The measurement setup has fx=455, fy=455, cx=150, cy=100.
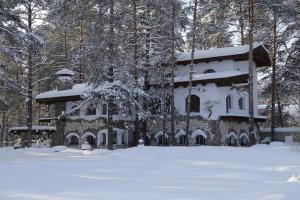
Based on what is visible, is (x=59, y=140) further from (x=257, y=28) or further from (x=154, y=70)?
(x=257, y=28)

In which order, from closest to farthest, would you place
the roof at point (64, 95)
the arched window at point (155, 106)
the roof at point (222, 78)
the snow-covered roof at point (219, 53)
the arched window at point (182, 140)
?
the roof at point (222, 78) < the snow-covered roof at point (219, 53) < the arched window at point (182, 140) < the arched window at point (155, 106) < the roof at point (64, 95)

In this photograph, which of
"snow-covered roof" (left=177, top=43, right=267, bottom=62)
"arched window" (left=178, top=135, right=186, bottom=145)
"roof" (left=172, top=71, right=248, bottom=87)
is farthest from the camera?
"arched window" (left=178, top=135, right=186, bottom=145)

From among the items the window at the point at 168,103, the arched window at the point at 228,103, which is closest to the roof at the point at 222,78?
the arched window at the point at 228,103

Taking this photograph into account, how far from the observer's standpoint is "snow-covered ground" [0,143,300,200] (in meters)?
11.5

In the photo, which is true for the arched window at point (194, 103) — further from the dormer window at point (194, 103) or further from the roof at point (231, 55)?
the roof at point (231, 55)

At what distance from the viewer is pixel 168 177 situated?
1519 centimetres

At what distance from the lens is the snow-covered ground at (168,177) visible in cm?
1150

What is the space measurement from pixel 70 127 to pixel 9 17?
14.1 m

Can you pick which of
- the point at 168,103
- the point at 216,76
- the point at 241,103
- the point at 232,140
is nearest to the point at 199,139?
the point at 232,140

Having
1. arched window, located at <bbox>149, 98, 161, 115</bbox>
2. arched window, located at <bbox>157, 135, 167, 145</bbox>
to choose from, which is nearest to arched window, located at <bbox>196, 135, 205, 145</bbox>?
arched window, located at <bbox>157, 135, 167, 145</bbox>

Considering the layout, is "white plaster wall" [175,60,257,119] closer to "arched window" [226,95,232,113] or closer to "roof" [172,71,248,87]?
"arched window" [226,95,232,113]

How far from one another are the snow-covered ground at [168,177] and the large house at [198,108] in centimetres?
882

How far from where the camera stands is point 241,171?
16.4 metres

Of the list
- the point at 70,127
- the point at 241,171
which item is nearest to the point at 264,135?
the point at 70,127
